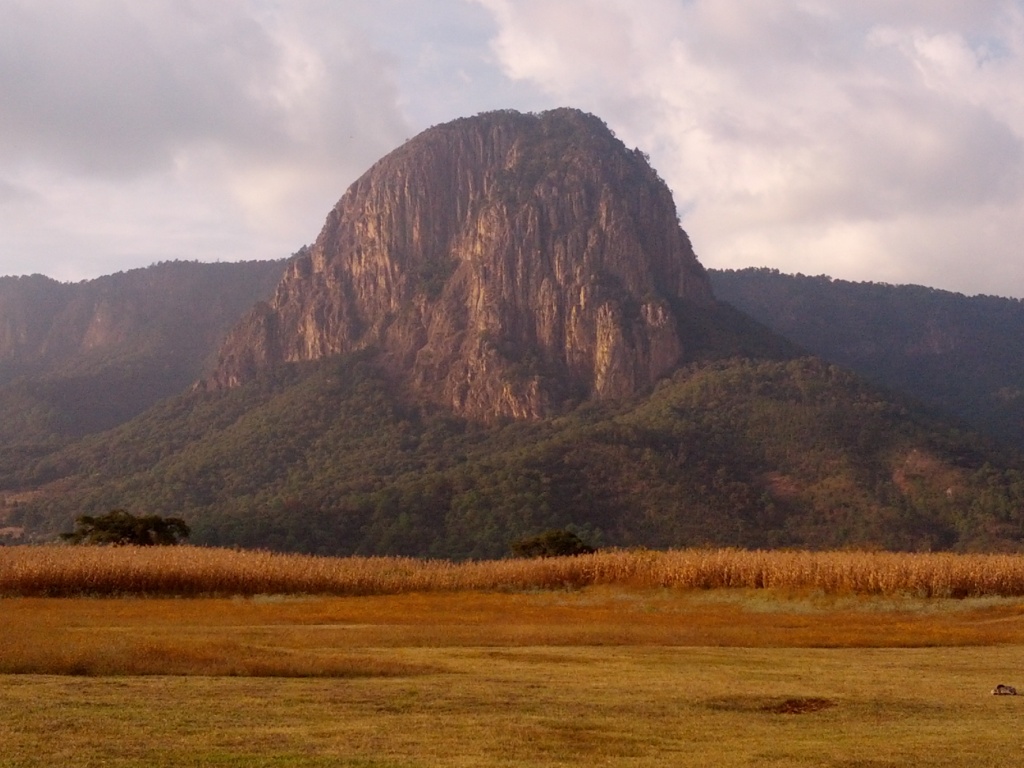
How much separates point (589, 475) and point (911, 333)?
7524cm

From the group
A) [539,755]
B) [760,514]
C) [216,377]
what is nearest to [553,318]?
[216,377]

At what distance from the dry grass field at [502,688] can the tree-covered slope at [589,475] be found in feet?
124

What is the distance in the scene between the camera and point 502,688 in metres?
11.5

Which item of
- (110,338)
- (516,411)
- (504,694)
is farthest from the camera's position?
(110,338)

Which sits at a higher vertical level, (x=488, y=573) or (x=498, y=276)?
(x=498, y=276)

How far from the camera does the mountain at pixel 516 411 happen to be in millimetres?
65875

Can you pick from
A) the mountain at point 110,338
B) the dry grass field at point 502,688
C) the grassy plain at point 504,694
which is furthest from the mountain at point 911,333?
the grassy plain at point 504,694

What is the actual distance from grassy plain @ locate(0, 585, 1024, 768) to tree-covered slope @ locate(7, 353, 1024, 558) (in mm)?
42552

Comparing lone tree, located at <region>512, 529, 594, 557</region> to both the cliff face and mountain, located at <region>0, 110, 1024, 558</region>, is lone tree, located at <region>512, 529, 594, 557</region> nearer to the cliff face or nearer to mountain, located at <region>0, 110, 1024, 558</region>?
mountain, located at <region>0, 110, 1024, 558</region>

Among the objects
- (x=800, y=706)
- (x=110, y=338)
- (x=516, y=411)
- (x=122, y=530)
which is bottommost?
(x=800, y=706)

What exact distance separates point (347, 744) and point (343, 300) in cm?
11525

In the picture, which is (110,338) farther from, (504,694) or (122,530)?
(504,694)

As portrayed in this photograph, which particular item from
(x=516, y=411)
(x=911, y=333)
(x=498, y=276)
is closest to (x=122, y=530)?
(x=516, y=411)

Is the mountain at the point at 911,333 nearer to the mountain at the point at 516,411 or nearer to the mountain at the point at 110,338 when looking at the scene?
the mountain at the point at 516,411
